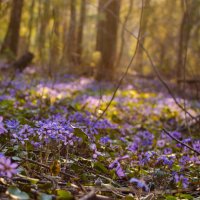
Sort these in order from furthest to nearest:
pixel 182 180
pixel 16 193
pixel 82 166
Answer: pixel 82 166
pixel 182 180
pixel 16 193

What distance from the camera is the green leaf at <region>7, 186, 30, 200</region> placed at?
7.58 feet

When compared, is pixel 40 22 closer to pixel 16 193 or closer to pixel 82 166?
pixel 82 166

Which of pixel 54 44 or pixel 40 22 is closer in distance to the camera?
pixel 54 44

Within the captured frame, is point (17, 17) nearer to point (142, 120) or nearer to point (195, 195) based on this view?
point (142, 120)

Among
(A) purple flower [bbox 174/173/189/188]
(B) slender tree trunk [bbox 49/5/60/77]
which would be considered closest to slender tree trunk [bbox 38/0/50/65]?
(B) slender tree trunk [bbox 49/5/60/77]

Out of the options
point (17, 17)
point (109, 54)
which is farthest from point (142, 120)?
point (17, 17)

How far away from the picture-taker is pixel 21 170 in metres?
2.82

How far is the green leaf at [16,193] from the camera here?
2.31 m

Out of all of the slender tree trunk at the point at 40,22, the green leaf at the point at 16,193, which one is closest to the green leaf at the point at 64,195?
the green leaf at the point at 16,193

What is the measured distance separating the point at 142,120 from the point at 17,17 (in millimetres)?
11304

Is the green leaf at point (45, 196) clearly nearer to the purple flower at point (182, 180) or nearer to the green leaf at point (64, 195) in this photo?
the green leaf at point (64, 195)

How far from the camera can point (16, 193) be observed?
2.36m

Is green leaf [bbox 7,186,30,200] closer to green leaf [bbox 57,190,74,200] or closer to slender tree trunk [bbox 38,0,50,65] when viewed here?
green leaf [bbox 57,190,74,200]

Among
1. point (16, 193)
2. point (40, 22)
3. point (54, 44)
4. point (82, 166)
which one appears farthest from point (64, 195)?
point (40, 22)
